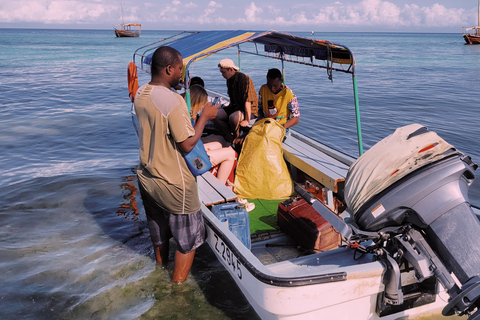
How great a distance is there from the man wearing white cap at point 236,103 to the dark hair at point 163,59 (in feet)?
8.40

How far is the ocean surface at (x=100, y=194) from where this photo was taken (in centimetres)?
443

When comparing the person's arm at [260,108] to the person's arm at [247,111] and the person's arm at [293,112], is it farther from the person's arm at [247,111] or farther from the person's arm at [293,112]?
the person's arm at [293,112]

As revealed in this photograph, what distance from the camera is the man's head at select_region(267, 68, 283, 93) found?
5.77m

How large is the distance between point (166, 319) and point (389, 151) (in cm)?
264

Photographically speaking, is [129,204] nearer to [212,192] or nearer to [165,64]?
[212,192]

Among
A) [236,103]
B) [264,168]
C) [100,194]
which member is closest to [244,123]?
[236,103]

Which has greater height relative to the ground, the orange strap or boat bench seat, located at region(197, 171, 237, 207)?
the orange strap

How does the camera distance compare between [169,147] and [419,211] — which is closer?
[419,211]

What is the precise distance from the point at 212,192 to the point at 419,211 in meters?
2.37

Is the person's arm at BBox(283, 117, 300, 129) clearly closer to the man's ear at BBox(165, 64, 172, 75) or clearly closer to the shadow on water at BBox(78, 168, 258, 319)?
the shadow on water at BBox(78, 168, 258, 319)

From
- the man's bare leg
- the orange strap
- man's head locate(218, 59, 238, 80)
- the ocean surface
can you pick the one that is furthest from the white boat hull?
the orange strap

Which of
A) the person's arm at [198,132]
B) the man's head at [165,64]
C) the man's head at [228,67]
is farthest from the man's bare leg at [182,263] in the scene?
the man's head at [228,67]

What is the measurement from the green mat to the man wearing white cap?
126cm

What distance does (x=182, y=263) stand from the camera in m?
4.09
